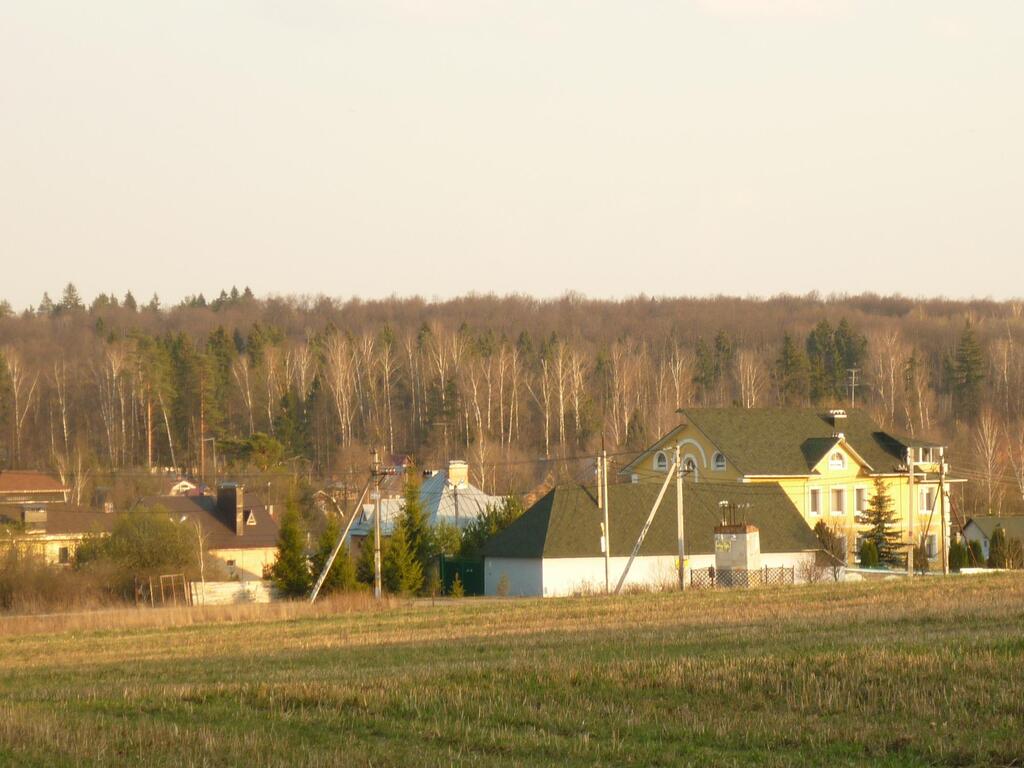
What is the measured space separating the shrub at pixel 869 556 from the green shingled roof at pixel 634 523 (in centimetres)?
275

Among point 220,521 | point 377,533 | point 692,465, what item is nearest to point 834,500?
point 692,465

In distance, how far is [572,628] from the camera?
87.6ft

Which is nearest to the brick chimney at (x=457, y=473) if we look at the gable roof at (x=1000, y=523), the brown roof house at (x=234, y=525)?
the brown roof house at (x=234, y=525)

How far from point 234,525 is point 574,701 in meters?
60.0

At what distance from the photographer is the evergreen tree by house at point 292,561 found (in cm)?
5406

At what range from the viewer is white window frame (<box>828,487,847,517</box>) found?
2586 inches

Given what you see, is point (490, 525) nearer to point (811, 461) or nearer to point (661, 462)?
point (661, 462)

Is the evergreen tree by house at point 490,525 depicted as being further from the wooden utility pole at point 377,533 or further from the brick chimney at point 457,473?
the brick chimney at point 457,473

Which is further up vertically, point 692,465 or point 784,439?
point 784,439

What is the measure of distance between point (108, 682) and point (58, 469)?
295 feet

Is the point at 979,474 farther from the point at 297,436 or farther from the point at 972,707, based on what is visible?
the point at 972,707

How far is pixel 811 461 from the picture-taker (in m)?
65.1

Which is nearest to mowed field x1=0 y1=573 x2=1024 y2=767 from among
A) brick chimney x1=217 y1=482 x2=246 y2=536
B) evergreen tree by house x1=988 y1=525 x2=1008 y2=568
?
evergreen tree by house x1=988 y1=525 x2=1008 y2=568

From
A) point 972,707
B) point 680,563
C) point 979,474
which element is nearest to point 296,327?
point 979,474
